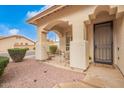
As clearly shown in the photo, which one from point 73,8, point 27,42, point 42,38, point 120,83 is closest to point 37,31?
point 42,38

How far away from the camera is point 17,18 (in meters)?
7.76

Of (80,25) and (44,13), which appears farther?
(44,13)

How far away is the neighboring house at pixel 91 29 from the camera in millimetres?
4621

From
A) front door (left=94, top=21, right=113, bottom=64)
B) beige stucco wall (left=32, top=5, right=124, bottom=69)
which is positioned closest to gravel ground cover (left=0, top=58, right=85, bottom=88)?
beige stucco wall (left=32, top=5, right=124, bottom=69)

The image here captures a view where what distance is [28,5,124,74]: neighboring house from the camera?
4621mm

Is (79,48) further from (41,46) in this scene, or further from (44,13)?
(41,46)

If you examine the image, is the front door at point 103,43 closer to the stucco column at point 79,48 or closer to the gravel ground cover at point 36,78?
the stucco column at point 79,48

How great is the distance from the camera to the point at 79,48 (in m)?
4.89

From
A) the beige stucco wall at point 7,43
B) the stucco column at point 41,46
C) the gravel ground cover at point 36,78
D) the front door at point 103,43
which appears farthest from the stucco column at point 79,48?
the beige stucco wall at point 7,43

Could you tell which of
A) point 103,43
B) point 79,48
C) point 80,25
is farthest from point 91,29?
point 79,48

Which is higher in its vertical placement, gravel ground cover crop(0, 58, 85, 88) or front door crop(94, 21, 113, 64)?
front door crop(94, 21, 113, 64)

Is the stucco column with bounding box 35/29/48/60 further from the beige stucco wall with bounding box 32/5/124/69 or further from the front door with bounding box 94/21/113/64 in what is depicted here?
the front door with bounding box 94/21/113/64

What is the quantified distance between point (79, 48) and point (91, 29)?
2101 mm

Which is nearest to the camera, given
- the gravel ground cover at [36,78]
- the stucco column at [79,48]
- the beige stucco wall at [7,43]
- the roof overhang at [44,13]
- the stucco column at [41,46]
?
the gravel ground cover at [36,78]
